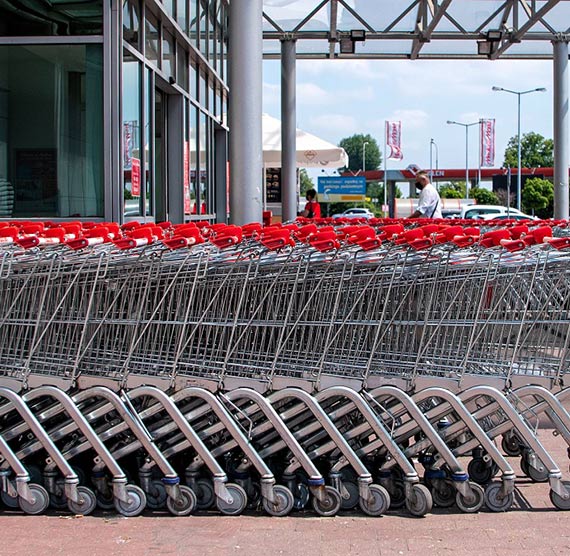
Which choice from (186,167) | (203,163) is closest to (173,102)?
(186,167)

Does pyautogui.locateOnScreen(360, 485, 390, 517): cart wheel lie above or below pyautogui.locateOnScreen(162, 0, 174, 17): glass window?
below

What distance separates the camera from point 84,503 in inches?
195

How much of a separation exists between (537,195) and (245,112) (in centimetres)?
→ 6743

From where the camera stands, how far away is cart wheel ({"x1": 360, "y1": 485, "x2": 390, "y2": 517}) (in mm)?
4949

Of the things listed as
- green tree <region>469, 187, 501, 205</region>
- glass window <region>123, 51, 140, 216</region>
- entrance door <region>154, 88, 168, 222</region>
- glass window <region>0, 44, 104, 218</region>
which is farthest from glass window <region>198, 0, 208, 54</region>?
green tree <region>469, 187, 501, 205</region>

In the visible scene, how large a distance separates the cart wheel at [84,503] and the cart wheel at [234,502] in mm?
610

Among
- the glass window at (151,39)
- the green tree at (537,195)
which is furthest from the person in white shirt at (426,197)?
the green tree at (537,195)

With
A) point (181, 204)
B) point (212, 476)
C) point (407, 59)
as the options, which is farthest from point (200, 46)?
point (212, 476)

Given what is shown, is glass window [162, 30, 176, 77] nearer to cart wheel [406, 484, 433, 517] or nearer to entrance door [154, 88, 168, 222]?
entrance door [154, 88, 168, 222]

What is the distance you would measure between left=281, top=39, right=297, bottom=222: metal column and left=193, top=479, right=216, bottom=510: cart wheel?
14796mm

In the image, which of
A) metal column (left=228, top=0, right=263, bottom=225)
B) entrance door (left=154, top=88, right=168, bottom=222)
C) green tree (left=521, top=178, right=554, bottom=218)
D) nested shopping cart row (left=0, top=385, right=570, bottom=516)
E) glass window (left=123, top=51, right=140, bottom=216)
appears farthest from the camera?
green tree (left=521, top=178, right=554, bottom=218)

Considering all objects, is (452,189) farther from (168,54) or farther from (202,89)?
(168,54)

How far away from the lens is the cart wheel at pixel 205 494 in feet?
16.6

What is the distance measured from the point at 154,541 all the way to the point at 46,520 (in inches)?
24.6
